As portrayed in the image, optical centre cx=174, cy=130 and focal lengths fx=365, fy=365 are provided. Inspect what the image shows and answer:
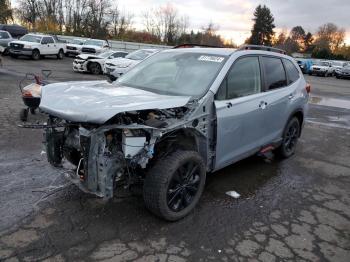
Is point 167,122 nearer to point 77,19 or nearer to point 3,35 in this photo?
point 3,35

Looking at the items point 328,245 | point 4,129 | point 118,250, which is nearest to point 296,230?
point 328,245

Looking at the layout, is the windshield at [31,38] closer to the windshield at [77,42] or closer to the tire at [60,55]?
the tire at [60,55]

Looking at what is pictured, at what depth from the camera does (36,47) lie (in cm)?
2619

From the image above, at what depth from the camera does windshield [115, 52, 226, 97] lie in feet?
14.5

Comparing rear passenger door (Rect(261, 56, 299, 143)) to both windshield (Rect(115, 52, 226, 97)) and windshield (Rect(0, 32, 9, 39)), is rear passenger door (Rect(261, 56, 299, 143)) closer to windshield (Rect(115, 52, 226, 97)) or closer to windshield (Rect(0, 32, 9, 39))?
windshield (Rect(115, 52, 226, 97))

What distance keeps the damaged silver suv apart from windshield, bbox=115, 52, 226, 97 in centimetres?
1

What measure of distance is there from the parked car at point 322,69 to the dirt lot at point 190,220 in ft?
114

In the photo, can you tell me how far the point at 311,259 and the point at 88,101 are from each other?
104 inches

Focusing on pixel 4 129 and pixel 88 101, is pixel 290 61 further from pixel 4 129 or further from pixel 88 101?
pixel 4 129

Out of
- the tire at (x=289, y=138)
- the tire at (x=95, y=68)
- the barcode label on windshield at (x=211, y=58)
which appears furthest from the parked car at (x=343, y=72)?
the barcode label on windshield at (x=211, y=58)

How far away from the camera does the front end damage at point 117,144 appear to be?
350cm

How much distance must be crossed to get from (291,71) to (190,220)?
3.48m

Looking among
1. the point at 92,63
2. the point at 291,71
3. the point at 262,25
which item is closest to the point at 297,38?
the point at 262,25

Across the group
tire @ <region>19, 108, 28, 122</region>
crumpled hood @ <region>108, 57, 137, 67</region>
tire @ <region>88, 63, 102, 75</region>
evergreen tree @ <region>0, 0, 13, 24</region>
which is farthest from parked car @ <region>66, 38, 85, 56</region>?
evergreen tree @ <region>0, 0, 13, 24</region>
